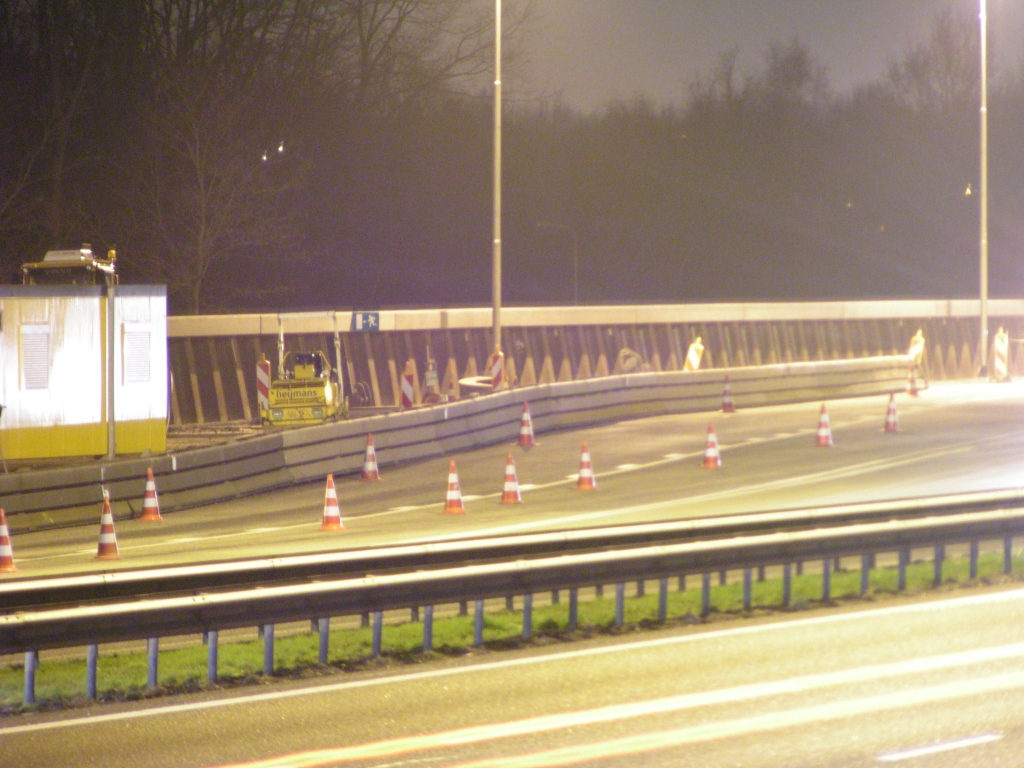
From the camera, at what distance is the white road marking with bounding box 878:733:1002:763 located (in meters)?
6.74

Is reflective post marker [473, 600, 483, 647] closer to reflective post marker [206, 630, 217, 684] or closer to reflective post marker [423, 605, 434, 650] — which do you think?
reflective post marker [423, 605, 434, 650]

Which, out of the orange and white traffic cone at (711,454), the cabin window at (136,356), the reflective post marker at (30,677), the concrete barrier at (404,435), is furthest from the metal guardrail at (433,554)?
the cabin window at (136,356)

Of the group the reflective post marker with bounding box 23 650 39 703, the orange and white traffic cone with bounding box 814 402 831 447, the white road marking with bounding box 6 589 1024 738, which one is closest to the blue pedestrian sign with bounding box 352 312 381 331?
the orange and white traffic cone with bounding box 814 402 831 447

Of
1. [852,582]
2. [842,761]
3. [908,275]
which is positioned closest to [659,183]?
[908,275]

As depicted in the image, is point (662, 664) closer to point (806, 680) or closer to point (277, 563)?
point (806, 680)

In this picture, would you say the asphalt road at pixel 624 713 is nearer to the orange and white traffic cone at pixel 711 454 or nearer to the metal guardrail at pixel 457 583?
the metal guardrail at pixel 457 583

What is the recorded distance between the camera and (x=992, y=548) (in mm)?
15625

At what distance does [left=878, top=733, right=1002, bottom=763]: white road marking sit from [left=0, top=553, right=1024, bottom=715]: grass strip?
3545mm

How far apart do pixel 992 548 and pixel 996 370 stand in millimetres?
25879

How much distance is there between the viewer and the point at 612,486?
2070cm

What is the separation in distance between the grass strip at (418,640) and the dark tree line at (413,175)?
3029 cm

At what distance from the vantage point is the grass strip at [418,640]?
28.4ft

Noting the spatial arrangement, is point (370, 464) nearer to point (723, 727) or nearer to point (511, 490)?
point (511, 490)

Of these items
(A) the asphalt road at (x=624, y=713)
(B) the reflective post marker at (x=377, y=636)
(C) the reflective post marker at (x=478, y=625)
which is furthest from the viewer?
(C) the reflective post marker at (x=478, y=625)
